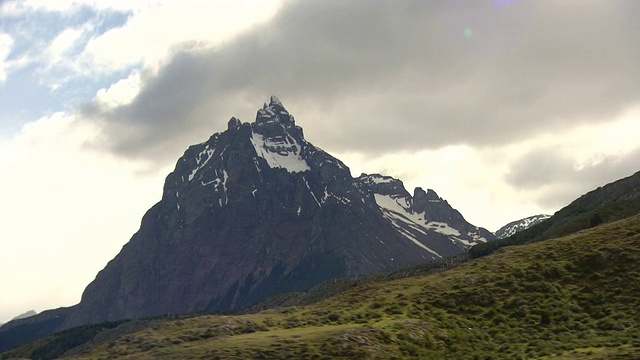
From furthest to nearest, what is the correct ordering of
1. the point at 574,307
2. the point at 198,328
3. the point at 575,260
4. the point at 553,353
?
the point at 575,260 → the point at 198,328 → the point at 574,307 → the point at 553,353

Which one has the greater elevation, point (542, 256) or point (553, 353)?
point (542, 256)

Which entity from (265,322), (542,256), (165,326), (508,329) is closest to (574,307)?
(508,329)

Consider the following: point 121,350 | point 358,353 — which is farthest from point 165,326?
point 358,353

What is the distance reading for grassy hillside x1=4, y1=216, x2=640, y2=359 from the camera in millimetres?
72250

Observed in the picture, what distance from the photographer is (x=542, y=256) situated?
324 ft

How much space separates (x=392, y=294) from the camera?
96.9 meters

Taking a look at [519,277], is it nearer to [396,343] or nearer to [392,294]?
[392,294]

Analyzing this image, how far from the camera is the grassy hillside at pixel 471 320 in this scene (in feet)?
237

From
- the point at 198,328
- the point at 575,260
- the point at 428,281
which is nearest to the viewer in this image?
the point at 198,328

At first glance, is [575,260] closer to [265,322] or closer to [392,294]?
[392,294]

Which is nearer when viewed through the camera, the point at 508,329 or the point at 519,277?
the point at 508,329

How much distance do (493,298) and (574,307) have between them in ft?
35.1

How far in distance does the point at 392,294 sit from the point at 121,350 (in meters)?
40.4

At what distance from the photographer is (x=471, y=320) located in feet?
271
